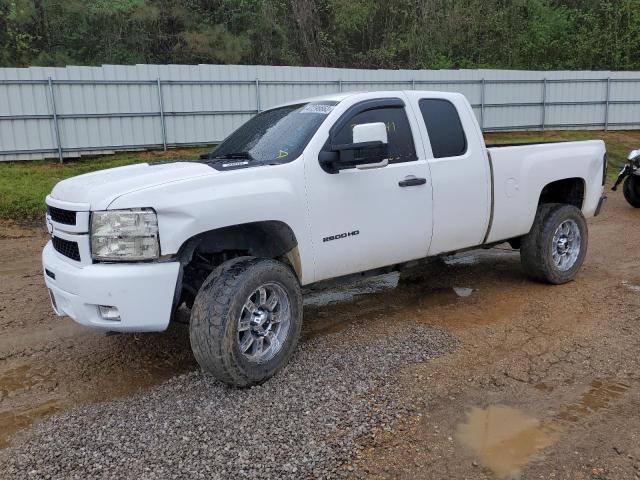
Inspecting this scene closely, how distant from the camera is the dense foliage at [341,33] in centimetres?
2277

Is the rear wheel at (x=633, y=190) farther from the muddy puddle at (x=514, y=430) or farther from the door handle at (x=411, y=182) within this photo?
the muddy puddle at (x=514, y=430)

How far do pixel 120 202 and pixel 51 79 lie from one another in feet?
39.8

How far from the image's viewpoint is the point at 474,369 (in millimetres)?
4258

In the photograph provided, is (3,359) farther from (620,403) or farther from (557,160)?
(557,160)

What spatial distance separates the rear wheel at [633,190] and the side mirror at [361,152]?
9.40m

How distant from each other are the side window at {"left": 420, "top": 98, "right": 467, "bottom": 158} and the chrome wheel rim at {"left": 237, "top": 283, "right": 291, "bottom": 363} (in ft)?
6.62

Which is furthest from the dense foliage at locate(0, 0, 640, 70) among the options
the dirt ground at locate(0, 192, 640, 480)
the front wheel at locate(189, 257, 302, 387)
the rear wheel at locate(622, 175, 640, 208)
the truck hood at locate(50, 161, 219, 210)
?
the front wheel at locate(189, 257, 302, 387)

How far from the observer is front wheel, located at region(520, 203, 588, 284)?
20.0ft

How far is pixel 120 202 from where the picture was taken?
3.55 metres

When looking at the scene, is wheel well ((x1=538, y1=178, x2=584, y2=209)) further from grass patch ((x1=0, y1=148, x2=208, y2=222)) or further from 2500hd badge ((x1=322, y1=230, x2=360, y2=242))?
grass patch ((x1=0, y1=148, x2=208, y2=222))

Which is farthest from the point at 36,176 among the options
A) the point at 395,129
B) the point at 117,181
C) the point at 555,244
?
the point at 555,244

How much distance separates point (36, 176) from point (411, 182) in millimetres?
10950

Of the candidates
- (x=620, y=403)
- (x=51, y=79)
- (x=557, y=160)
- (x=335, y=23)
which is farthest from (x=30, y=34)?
(x=620, y=403)

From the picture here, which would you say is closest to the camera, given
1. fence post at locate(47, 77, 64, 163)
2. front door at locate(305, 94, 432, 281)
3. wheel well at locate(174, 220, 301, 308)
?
wheel well at locate(174, 220, 301, 308)
